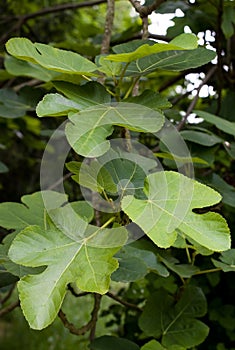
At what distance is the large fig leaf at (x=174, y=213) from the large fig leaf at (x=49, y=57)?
0.71 feet

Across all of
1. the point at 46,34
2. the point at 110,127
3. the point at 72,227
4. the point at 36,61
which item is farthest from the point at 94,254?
the point at 46,34

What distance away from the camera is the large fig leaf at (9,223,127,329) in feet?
2.47

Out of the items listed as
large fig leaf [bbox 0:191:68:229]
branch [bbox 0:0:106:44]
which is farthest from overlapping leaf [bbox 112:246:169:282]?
branch [bbox 0:0:106:44]

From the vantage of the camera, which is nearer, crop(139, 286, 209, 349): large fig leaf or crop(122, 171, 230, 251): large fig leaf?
crop(122, 171, 230, 251): large fig leaf

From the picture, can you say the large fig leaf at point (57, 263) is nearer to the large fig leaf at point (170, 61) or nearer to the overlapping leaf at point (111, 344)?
the large fig leaf at point (170, 61)

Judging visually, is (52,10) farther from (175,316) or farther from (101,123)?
(101,123)

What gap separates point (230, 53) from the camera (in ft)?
6.05

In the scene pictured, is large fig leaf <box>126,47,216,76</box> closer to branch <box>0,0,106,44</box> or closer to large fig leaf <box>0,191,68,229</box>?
large fig leaf <box>0,191,68,229</box>

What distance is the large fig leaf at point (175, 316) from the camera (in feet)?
4.30

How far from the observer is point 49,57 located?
89cm

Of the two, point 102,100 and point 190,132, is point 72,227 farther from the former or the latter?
point 190,132

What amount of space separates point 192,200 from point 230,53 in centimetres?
116

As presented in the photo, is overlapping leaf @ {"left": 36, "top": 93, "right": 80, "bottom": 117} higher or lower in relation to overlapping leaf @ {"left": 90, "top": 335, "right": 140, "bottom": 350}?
higher

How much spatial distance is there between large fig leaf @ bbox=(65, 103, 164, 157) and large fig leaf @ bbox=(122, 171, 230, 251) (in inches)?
3.2
